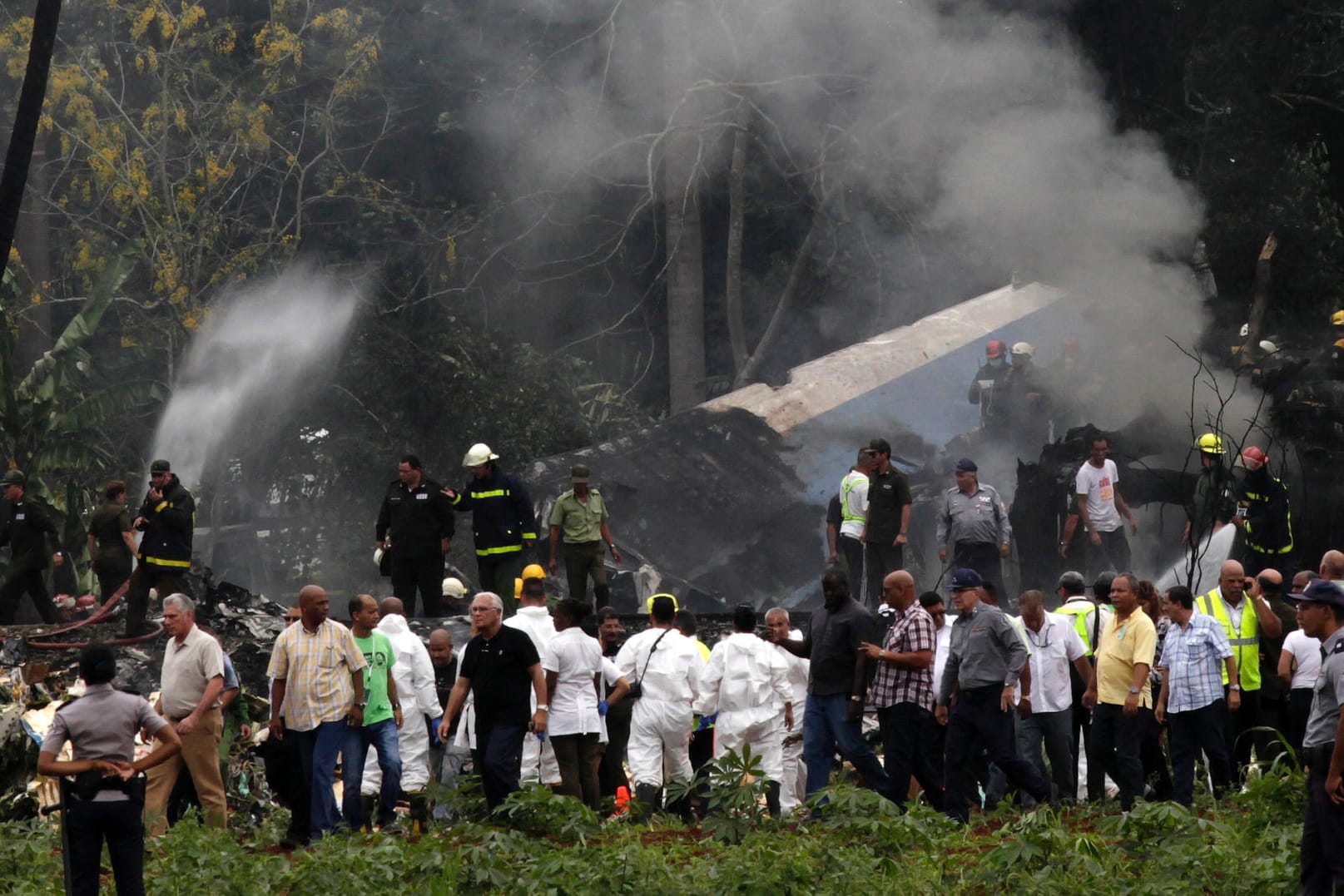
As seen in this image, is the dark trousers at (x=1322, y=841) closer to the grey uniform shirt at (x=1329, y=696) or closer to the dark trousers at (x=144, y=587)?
the grey uniform shirt at (x=1329, y=696)

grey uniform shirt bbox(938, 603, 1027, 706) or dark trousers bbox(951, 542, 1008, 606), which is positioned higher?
dark trousers bbox(951, 542, 1008, 606)

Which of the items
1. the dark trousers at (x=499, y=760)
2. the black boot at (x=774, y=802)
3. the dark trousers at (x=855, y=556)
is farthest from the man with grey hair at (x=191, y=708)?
the dark trousers at (x=855, y=556)

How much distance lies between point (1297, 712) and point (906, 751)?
232cm

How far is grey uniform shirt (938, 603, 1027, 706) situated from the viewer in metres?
8.04

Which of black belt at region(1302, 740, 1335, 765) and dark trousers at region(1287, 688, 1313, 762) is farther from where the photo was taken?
dark trousers at region(1287, 688, 1313, 762)

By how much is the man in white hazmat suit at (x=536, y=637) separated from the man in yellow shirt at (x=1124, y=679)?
290cm

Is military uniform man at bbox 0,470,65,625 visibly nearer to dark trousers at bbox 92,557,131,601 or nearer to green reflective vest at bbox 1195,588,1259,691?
dark trousers at bbox 92,557,131,601

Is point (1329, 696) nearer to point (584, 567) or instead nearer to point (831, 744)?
point (831, 744)

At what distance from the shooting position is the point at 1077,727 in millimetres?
9719

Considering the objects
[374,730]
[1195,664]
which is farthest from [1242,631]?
[374,730]

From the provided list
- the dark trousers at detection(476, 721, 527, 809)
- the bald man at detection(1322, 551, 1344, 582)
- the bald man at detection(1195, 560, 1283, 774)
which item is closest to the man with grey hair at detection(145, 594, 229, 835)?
the dark trousers at detection(476, 721, 527, 809)

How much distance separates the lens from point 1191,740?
851 cm

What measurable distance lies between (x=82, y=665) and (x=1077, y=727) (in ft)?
19.0

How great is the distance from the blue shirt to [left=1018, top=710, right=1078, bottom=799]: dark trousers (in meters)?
0.73
